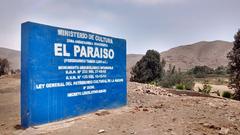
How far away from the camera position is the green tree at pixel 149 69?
39.7 metres

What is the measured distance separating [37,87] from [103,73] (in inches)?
112

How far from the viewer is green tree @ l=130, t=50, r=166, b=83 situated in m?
39.7

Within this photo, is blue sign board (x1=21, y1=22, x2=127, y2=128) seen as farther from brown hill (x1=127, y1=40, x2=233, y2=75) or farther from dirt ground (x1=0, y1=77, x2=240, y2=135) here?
brown hill (x1=127, y1=40, x2=233, y2=75)

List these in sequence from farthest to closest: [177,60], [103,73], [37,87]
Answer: [177,60]
[103,73]
[37,87]

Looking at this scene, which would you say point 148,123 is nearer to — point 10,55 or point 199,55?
point 199,55

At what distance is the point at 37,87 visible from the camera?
745 centimetres

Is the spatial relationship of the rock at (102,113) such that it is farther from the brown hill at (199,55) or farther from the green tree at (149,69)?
the brown hill at (199,55)

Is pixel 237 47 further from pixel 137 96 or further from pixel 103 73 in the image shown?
pixel 103 73

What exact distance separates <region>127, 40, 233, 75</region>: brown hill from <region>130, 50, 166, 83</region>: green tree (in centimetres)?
6159

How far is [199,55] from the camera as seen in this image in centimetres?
12250

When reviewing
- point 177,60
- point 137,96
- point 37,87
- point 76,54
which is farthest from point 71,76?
point 177,60

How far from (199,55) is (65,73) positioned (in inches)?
4705

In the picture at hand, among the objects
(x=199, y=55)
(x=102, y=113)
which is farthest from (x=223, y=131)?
(x=199, y=55)

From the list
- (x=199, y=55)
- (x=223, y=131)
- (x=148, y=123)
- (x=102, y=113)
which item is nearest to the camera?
(x=223, y=131)
